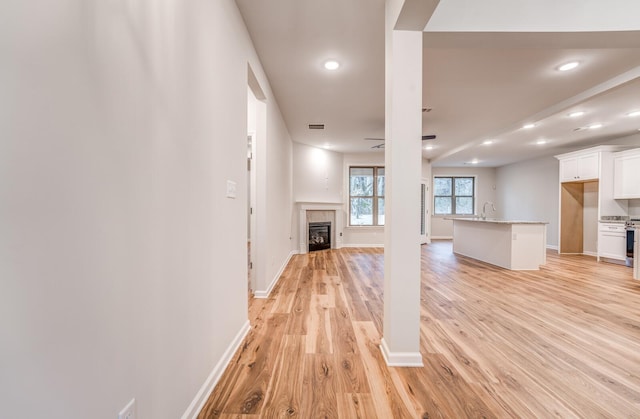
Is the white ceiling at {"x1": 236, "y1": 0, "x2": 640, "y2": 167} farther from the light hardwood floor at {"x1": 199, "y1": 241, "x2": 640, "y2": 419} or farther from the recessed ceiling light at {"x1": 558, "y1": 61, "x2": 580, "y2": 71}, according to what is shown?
the light hardwood floor at {"x1": 199, "y1": 241, "x2": 640, "y2": 419}

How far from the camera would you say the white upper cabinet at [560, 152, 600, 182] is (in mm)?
5555

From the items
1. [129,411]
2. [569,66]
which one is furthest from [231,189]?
[569,66]

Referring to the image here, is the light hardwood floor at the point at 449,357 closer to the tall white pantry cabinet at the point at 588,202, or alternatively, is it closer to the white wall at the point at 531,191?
the tall white pantry cabinet at the point at 588,202

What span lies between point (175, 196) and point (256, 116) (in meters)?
2.25

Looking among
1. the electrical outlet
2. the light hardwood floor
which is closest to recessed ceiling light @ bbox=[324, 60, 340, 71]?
the light hardwood floor

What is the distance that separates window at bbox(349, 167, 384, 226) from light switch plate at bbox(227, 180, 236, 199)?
5837mm

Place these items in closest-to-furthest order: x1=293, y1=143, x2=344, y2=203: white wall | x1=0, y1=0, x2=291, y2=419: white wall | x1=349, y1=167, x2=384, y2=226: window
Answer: x1=0, y1=0, x2=291, y2=419: white wall < x1=293, y1=143, x2=344, y2=203: white wall < x1=349, y1=167, x2=384, y2=226: window

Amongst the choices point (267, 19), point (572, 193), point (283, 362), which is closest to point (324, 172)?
point (267, 19)

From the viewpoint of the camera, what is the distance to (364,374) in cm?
168

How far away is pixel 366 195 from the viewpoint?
770cm

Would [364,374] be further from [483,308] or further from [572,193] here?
[572,193]

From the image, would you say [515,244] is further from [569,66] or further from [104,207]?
[104,207]

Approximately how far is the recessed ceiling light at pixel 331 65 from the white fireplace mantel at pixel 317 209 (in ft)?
11.8

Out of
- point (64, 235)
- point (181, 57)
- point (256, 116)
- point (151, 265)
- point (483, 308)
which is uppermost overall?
point (256, 116)
